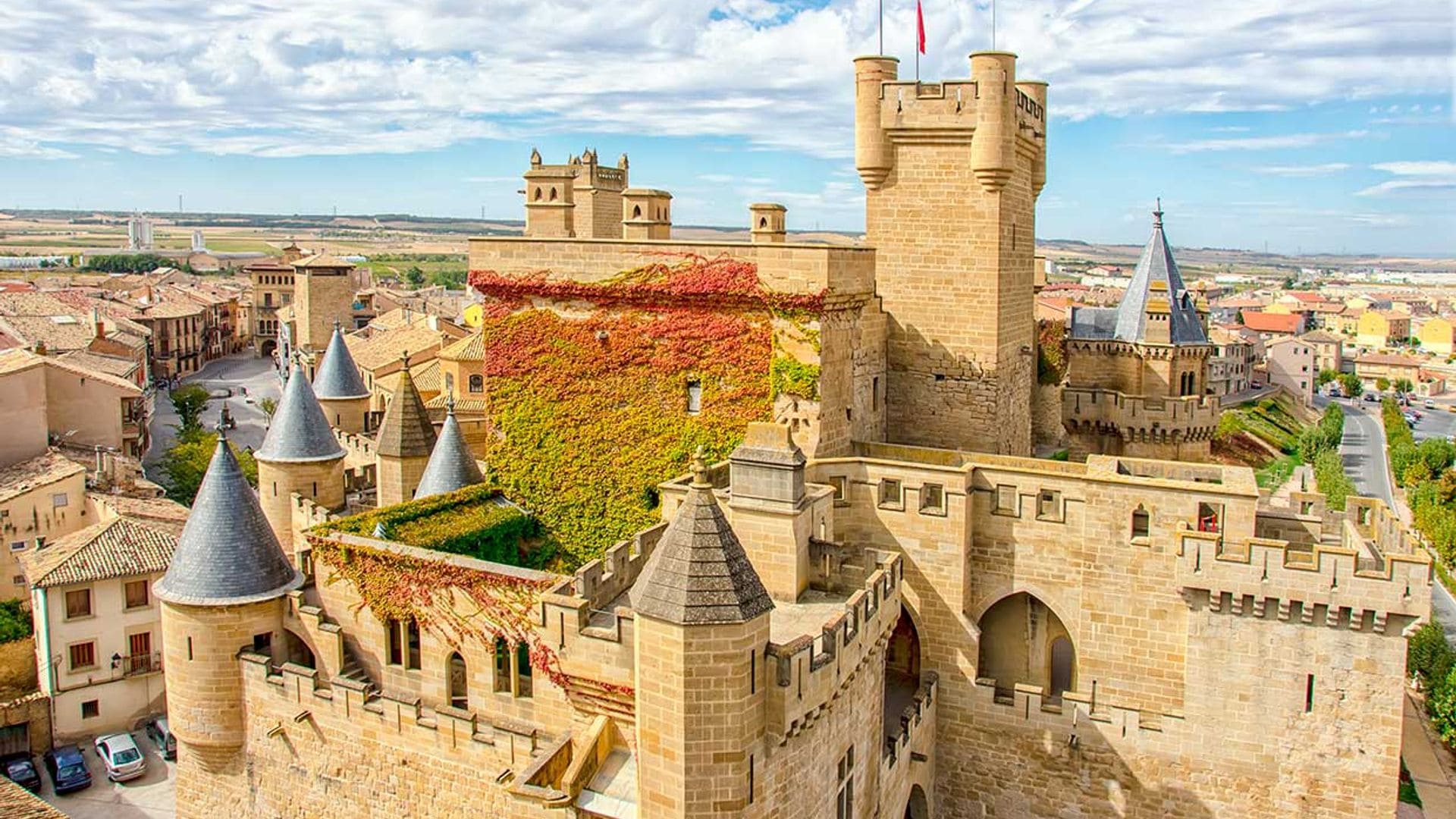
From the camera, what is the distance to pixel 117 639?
3494 cm

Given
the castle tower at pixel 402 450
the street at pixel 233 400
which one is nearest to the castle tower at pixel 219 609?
the castle tower at pixel 402 450

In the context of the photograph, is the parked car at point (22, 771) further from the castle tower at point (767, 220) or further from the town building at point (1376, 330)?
the town building at point (1376, 330)

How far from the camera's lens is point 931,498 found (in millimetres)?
22156

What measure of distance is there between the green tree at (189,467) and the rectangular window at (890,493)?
114 feet

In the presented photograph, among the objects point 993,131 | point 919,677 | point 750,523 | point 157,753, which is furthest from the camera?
point 157,753

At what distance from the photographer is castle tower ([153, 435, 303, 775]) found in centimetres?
2158

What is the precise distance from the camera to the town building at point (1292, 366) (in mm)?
120188

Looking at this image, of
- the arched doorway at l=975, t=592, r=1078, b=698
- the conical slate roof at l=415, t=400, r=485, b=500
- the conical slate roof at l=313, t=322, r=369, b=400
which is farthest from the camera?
the conical slate roof at l=313, t=322, r=369, b=400

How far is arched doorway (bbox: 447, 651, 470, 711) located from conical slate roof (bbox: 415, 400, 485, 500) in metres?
6.57

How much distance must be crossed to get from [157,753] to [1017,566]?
2466 centimetres

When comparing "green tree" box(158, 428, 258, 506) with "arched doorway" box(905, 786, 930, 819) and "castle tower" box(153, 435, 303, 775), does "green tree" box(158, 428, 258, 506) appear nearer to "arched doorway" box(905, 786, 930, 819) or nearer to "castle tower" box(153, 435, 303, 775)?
"castle tower" box(153, 435, 303, 775)

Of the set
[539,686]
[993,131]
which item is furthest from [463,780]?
[993,131]

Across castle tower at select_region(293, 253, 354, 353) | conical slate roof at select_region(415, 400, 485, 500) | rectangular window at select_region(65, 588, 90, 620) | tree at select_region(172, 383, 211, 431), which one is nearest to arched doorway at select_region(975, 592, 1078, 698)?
conical slate roof at select_region(415, 400, 485, 500)

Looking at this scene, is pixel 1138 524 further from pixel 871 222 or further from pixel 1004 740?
pixel 871 222
